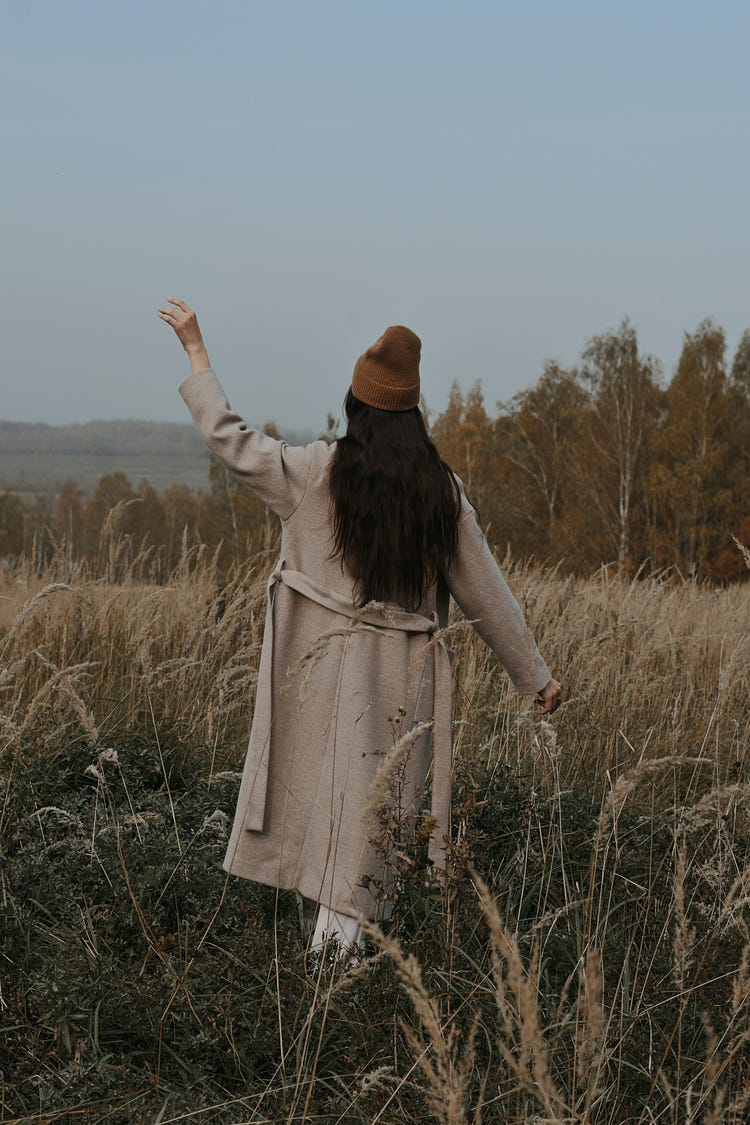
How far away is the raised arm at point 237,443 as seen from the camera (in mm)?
3025

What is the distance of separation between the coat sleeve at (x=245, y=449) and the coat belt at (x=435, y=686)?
0.23 m

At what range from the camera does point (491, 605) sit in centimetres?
320

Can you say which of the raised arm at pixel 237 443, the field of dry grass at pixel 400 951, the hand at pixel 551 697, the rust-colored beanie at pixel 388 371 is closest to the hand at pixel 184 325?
the raised arm at pixel 237 443

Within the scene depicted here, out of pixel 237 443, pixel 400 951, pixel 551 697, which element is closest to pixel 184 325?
pixel 237 443

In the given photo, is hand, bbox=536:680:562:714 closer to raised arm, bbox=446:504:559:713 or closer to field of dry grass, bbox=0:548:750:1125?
raised arm, bbox=446:504:559:713

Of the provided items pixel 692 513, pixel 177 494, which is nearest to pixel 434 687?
pixel 692 513

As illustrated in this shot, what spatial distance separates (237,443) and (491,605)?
0.84 meters

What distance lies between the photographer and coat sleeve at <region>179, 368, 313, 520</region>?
9.92 ft

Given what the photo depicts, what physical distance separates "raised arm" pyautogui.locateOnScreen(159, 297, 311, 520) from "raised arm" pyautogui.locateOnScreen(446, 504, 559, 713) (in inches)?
19.0

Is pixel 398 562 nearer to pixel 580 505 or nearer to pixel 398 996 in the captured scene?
pixel 398 996

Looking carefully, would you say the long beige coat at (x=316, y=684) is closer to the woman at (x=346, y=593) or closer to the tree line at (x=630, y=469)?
the woman at (x=346, y=593)

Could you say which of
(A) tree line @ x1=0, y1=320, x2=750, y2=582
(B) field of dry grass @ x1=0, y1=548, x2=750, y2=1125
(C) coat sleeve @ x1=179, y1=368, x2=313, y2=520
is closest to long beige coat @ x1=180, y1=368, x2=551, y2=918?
(C) coat sleeve @ x1=179, y1=368, x2=313, y2=520

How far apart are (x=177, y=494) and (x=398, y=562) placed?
236 feet

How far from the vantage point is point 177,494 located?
73.6m
